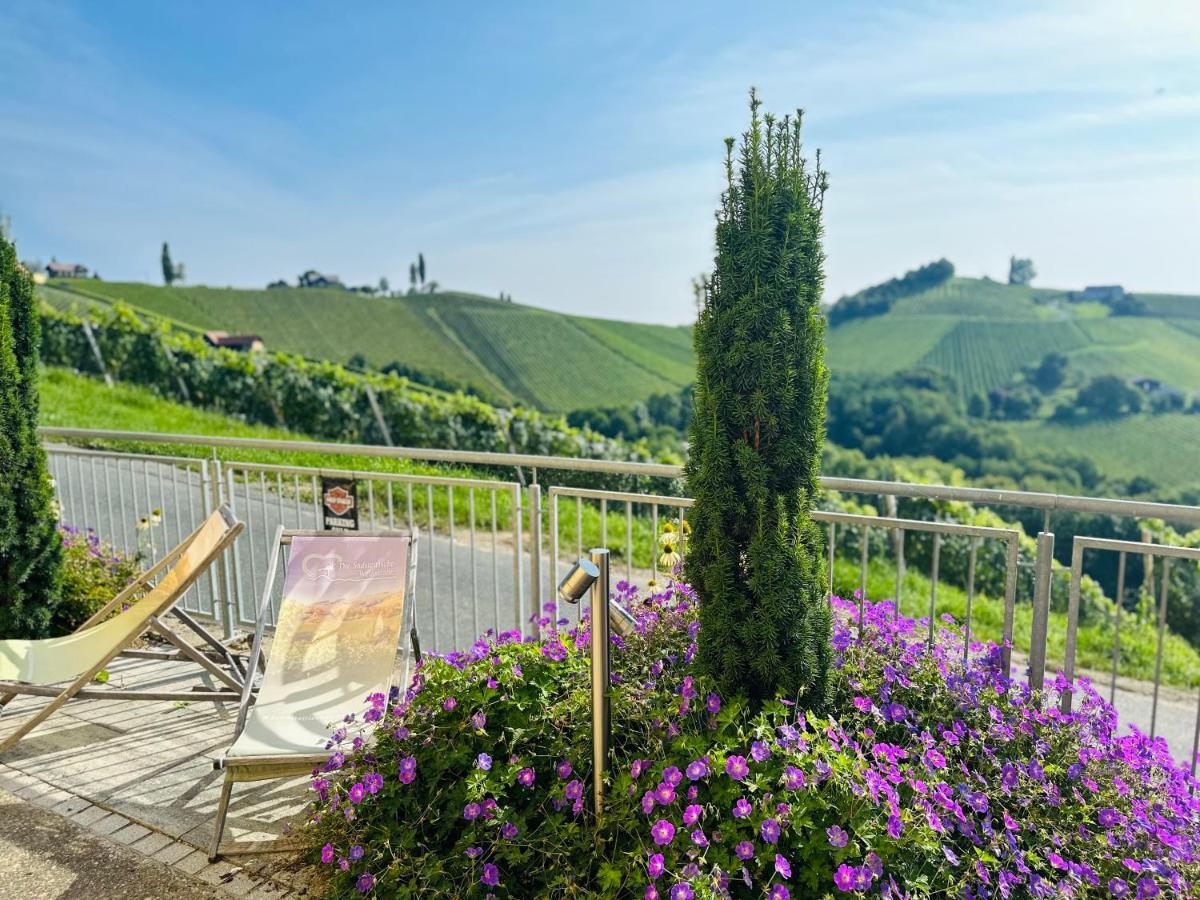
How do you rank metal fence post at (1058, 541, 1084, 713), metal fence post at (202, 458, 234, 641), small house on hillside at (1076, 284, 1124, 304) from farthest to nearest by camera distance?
small house on hillside at (1076, 284, 1124, 304)
metal fence post at (202, 458, 234, 641)
metal fence post at (1058, 541, 1084, 713)

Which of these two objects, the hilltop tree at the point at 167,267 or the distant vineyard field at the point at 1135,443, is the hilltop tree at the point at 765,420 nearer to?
the distant vineyard field at the point at 1135,443

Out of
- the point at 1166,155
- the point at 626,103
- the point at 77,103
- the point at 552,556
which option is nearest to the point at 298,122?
the point at 77,103

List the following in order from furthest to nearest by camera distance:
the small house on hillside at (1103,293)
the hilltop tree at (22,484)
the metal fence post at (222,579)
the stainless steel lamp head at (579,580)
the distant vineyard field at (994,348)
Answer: the small house on hillside at (1103,293)
the distant vineyard field at (994,348)
the metal fence post at (222,579)
the hilltop tree at (22,484)
the stainless steel lamp head at (579,580)

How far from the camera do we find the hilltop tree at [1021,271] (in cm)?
9250

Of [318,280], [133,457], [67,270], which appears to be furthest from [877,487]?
[67,270]

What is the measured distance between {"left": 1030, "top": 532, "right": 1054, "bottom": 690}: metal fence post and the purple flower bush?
0.16 m

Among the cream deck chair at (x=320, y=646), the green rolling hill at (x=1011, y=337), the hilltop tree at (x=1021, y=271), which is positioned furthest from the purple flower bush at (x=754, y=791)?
the hilltop tree at (x=1021, y=271)

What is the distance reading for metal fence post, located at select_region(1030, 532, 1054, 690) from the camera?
295 cm

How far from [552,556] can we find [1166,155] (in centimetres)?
7803

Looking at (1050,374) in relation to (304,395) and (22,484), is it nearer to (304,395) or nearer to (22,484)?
(304,395)

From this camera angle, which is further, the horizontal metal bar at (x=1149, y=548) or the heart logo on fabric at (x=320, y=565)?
the heart logo on fabric at (x=320, y=565)

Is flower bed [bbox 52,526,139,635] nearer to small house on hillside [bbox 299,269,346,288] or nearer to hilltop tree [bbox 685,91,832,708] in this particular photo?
hilltop tree [bbox 685,91,832,708]

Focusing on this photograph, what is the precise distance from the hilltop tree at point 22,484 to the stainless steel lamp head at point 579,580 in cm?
422

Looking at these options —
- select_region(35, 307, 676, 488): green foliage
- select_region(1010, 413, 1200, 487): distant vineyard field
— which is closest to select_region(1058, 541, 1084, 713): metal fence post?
select_region(35, 307, 676, 488): green foliage
